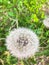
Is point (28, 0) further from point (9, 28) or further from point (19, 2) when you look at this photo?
point (9, 28)

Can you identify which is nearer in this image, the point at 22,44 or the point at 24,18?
the point at 22,44

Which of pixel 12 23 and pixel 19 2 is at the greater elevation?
pixel 19 2

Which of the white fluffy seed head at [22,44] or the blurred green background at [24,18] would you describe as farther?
the blurred green background at [24,18]

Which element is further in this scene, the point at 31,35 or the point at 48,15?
the point at 48,15

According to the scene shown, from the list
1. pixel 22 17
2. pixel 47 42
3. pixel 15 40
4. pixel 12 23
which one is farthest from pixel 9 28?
pixel 15 40

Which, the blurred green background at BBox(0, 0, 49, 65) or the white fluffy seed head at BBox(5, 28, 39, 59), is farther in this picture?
the blurred green background at BBox(0, 0, 49, 65)
